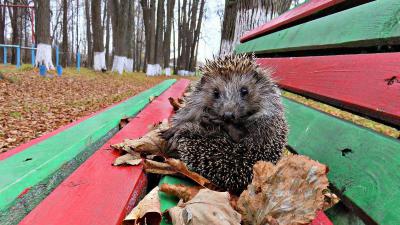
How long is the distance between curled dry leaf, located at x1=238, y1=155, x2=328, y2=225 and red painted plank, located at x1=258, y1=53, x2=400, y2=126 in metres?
0.41

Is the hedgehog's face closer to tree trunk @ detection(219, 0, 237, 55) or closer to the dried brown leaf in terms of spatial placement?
the dried brown leaf

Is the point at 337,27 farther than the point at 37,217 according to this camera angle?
Yes

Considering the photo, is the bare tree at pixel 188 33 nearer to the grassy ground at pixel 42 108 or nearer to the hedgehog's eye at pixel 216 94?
the grassy ground at pixel 42 108

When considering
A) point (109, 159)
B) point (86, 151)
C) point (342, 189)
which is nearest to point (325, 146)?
point (342, 189)

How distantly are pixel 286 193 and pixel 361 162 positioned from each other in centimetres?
47

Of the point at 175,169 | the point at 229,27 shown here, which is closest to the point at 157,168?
the point at 175,169

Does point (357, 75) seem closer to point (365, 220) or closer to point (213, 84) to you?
point (365, 220)

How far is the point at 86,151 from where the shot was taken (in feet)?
7.45

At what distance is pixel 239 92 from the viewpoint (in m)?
2.74

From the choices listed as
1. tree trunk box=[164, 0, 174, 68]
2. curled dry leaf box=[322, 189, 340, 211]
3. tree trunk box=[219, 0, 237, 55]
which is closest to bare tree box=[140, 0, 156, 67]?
tree trunk box=[164, 0, 174, 68]

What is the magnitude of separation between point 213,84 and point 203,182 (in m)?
1.18

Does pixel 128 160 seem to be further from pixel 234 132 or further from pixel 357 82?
pixel 357 82

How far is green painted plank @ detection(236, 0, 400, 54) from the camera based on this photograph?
169cm

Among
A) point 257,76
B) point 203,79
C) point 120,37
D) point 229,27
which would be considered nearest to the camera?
point 257,76
